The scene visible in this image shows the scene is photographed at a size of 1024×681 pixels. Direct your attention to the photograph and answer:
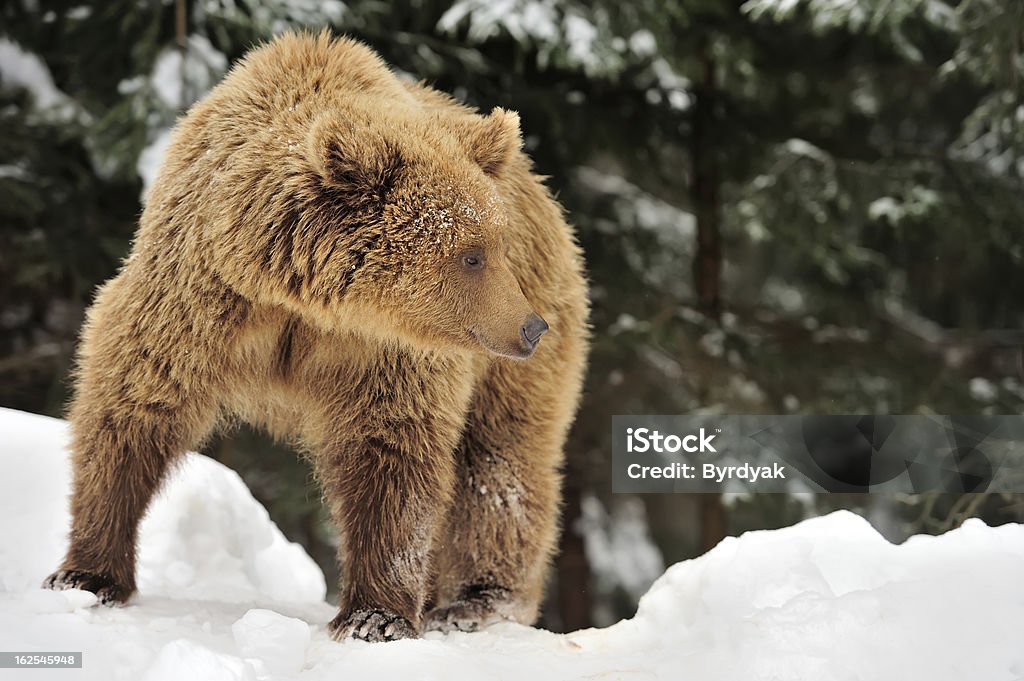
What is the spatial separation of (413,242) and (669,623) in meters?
1.75

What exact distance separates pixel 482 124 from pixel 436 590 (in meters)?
2.21

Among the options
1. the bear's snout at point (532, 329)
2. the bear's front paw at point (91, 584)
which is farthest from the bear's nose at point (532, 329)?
the bear's front paw at point (91, 584)

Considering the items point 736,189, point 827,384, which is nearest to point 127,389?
point 827,384

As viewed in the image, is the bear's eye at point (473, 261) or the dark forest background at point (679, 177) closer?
the bear's eye at point (473, 261)

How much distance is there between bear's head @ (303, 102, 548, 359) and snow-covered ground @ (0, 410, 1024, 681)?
3.73 ft

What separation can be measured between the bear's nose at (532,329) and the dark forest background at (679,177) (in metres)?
3.05

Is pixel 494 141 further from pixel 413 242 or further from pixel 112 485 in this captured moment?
pixel 112 485

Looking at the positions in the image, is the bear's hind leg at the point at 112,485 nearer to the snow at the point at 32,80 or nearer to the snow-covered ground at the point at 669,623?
the snow-covered ground at the point at 669,623

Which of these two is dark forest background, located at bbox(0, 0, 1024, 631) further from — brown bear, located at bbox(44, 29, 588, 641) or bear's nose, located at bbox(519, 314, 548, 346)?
bear's nose, located at bbox(519, 314, 548, 346)

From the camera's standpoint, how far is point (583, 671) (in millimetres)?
3928

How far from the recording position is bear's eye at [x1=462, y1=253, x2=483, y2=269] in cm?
414

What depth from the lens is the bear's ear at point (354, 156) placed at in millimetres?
4020

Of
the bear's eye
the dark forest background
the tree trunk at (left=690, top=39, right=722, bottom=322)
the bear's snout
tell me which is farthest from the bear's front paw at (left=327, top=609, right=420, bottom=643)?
the tree trunk at (left=690, top=39, right=722, bottom=322)

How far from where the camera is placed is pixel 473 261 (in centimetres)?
416
